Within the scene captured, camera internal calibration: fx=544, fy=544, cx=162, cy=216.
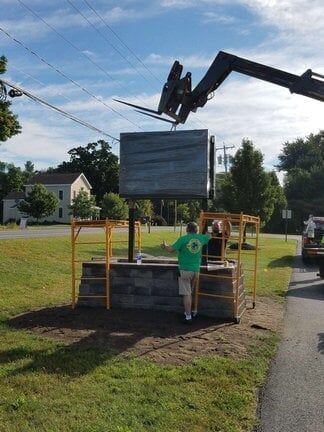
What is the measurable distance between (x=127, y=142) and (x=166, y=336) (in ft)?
13.3

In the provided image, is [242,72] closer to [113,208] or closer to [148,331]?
[148,331]

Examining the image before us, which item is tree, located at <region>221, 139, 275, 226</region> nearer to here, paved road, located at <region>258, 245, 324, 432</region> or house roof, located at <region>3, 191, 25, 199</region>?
paved road, located at <region>258, 245, 324, 432</region>

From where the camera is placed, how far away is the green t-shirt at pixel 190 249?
8914mm

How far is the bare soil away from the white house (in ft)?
241

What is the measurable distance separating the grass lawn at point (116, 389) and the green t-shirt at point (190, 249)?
1.64 meters

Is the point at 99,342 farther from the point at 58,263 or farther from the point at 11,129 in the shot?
the point at 11,129

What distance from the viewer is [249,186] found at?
3797 cm

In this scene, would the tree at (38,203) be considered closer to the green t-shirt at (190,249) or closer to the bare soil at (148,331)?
the bare soil at (148,331)

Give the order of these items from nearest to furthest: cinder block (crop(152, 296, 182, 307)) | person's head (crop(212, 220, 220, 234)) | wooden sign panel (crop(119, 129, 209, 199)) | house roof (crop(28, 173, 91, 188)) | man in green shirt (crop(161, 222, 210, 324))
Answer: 1. man in green shirt (crop(161, 222, 210, 324))
2. cinder block (crop(152, 296, 182, 307))
3. wooden sign panel (crop(119, 129, 209, 199))
4. person's head (crop(212, 220, 220, 234))
5. house roof (crop(28, 173, 91, 188))

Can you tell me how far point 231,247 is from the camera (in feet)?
103

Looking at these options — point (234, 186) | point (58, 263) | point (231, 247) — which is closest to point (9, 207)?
point (234, 186)

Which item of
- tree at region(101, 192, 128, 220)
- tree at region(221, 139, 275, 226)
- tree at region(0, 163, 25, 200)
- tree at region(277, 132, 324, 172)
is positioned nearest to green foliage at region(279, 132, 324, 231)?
tree at region(277, 132, 324, 172)

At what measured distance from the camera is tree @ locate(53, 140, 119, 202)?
10106cm

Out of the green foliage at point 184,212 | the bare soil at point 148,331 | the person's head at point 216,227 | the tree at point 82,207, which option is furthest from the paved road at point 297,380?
the tree at point 82,207
